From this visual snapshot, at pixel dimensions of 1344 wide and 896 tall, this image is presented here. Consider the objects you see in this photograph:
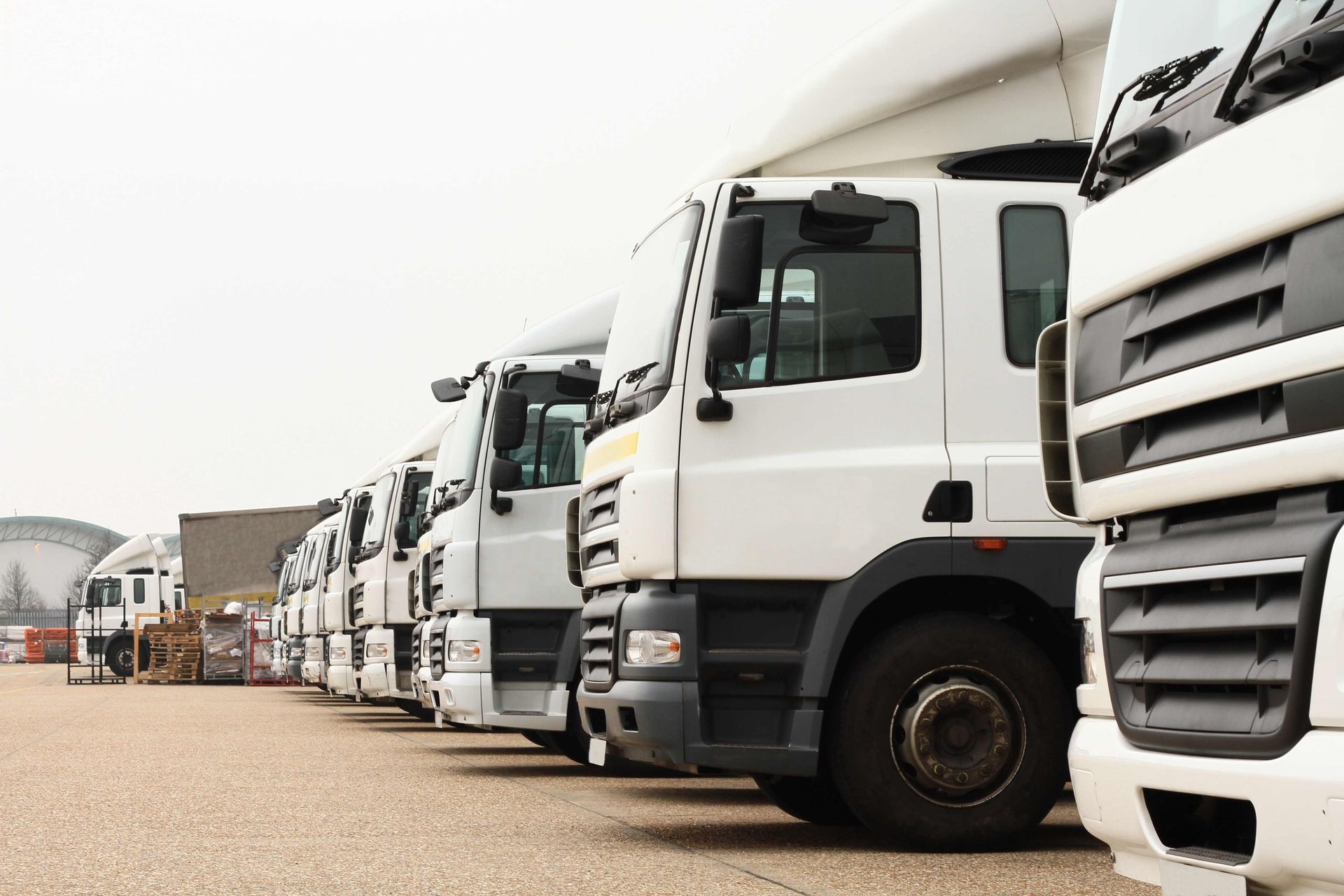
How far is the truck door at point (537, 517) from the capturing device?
1123cm

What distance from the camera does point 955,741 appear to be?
6.78 m

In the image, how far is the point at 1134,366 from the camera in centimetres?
410

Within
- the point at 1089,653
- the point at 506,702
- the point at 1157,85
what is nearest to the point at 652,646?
the point at 1089,653

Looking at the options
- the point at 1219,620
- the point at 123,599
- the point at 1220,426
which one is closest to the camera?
the point at 1219,620

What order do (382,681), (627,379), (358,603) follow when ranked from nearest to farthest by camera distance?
(627,379), (382,681), (358,603)

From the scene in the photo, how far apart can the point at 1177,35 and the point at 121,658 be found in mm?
37907

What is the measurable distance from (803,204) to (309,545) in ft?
70.3

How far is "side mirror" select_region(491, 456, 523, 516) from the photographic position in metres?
11.2

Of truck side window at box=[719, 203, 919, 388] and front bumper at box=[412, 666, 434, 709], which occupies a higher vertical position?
truck side window at box=[719, 203, 919, 388]

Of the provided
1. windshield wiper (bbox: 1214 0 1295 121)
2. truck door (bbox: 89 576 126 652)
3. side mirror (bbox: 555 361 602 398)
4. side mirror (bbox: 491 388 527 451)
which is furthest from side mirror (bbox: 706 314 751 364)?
truck door (bbox: 89 576 126 652)

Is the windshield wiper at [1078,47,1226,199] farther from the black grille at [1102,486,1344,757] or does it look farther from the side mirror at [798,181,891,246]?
the side mirror at [798,181,891,246]

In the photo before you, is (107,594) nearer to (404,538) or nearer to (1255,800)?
(404,538)

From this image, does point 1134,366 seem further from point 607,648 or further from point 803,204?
point 607,648

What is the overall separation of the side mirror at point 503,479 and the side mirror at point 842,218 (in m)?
4.49
